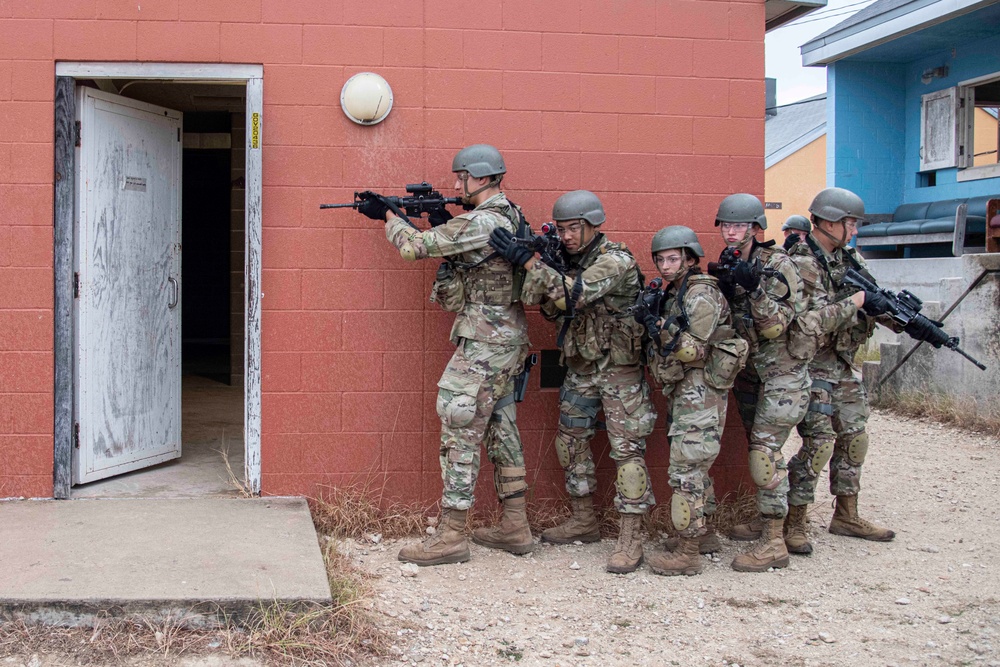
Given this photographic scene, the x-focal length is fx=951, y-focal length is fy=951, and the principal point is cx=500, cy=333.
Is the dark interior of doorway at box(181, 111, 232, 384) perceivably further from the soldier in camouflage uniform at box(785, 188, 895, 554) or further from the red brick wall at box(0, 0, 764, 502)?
the soldier in camouflage uniform at box(785, 188, 895, 554)

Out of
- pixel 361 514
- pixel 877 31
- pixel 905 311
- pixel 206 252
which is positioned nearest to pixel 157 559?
pixel 361 514

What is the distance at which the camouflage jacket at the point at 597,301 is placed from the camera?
16.0 feet

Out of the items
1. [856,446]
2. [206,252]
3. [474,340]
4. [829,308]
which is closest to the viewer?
[474,340]

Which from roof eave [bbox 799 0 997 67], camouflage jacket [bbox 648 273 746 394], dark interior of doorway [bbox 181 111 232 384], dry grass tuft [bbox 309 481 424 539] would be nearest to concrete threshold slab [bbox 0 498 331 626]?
dry grass tuft [bbox 309 481 424 539]

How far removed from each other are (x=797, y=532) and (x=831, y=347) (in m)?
1.07

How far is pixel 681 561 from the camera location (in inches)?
197

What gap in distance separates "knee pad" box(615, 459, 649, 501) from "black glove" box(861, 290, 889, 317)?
5.18 ft

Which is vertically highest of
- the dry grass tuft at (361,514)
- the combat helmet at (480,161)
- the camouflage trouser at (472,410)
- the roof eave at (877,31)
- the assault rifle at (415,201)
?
the roof eave at (877,31)

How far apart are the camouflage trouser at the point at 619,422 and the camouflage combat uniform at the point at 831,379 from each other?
0.94 meters

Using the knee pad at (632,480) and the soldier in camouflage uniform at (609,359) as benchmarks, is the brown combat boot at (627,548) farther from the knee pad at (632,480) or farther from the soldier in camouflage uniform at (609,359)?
the knee pad at (632,480)

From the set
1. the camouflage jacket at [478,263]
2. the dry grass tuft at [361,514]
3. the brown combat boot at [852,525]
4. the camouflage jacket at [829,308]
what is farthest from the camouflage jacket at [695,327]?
the dry grass tuft at [361,514]

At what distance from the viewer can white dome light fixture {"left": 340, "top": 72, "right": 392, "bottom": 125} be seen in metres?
5.29

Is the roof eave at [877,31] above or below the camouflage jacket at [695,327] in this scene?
above

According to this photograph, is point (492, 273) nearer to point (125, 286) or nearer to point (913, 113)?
point (125, 286)
